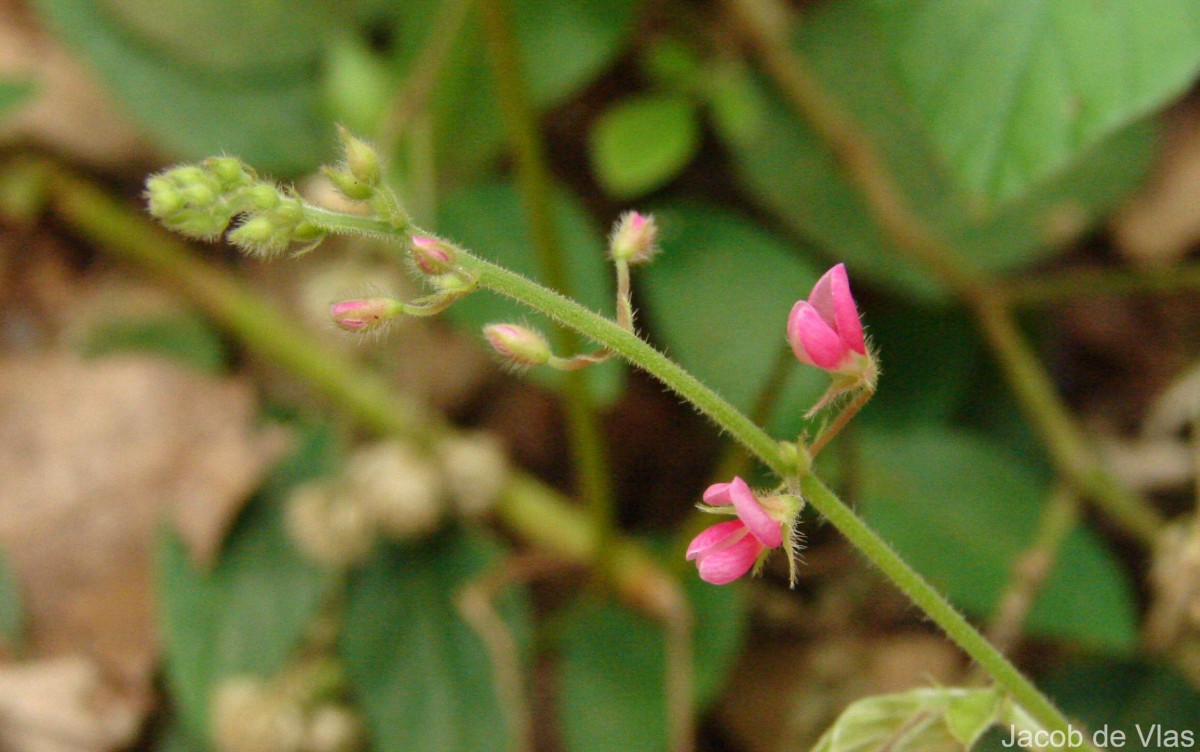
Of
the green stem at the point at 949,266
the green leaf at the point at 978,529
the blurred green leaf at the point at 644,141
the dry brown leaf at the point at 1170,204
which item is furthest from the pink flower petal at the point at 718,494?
the dry brown leaf at the point at 1170,204

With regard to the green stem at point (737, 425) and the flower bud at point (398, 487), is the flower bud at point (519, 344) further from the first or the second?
the flower bud at point (398, 487)

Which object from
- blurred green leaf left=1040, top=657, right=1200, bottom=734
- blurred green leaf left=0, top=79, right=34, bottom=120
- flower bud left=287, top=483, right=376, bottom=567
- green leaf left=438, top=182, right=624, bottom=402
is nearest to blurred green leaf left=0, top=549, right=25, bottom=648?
flower bud left=287, top=483, right=376, bottom=567

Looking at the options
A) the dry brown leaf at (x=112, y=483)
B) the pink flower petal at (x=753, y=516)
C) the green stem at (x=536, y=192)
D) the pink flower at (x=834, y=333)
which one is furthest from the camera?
the dry brown leaf at (x=112, y=483)

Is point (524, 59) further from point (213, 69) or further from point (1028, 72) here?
point (1028, 72)

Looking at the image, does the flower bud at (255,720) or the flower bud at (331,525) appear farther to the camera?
the flower bud at (331,525)

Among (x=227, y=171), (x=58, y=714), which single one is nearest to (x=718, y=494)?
(x=227, y=171)

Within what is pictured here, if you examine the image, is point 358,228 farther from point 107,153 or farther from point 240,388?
point 107,153
